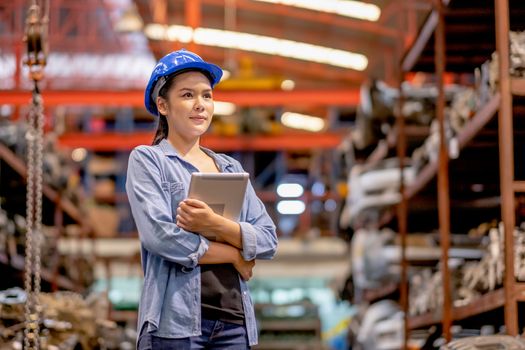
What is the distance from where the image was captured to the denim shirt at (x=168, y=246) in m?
3.56

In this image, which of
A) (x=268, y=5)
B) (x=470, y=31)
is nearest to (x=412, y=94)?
(x=470, y=31)

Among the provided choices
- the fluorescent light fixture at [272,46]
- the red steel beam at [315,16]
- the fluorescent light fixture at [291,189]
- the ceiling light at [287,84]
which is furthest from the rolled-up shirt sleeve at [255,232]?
the fluorescent light fixture at [272,46]

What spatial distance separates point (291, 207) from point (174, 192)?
22439 millimetres

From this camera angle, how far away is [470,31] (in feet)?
26.9

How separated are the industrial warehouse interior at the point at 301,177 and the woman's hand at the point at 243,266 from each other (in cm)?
1

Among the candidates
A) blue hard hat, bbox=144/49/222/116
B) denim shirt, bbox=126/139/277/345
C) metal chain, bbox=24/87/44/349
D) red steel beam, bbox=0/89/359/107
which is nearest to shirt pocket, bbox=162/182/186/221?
denim shirt, bbox=126/139/277/345

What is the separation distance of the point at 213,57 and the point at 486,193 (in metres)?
21.5

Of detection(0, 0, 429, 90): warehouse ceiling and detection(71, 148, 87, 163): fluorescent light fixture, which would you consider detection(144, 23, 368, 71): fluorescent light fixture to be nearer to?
detection(0, 0, 429, 90): warehouse ceiling

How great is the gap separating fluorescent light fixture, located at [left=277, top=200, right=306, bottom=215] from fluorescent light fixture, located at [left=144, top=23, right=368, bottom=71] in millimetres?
4496

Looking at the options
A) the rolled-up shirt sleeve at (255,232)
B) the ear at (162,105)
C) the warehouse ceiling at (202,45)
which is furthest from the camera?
the warehouse ceiling at (202,45)

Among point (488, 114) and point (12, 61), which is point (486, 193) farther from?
point (12, 61)

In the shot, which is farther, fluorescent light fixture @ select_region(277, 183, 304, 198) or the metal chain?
fluorescent light fixture @ select_region(277, 183, 304, 198)

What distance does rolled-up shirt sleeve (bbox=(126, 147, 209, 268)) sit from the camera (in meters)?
3.57

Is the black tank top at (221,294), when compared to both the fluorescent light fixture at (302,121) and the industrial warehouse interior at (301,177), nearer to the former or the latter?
the industrial warehouse interior at (301,177)
